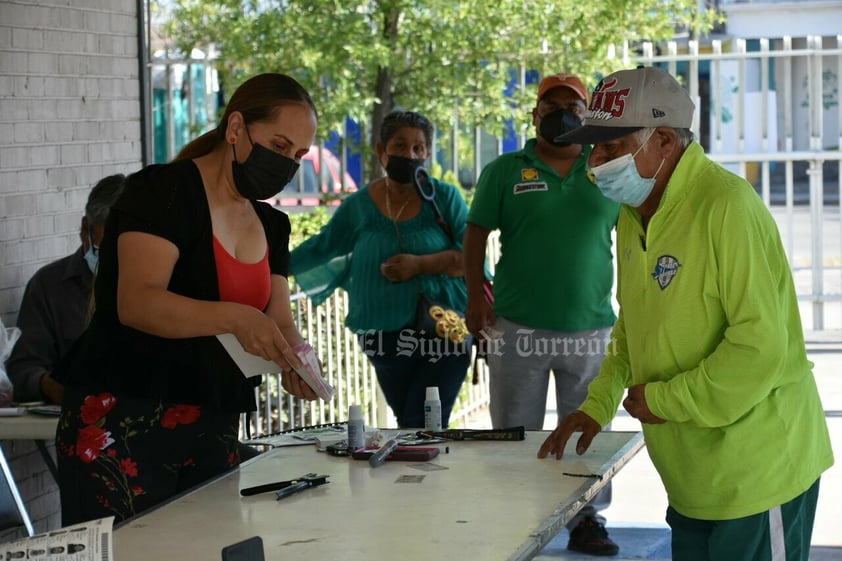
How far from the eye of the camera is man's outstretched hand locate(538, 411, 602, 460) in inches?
141

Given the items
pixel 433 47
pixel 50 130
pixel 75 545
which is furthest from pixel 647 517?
pixel 433 47

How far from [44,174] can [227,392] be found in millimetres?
2534

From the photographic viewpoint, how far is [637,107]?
130 inches

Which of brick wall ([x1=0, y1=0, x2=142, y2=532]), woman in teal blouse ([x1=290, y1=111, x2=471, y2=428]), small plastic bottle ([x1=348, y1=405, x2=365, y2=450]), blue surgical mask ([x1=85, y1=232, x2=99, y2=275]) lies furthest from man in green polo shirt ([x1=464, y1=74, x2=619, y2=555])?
brick wall ([x1=0, y1=0, x2=142, y2=532])

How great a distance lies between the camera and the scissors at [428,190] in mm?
5602

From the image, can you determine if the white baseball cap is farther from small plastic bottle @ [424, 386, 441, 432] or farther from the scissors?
the scissors

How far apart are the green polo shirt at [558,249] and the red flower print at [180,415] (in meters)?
2.22

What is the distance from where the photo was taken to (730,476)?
10.3ft

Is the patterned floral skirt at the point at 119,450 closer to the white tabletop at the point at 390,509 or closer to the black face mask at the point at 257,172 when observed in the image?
the white tabletop at the point at 390,509

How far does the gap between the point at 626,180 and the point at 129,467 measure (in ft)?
4.73

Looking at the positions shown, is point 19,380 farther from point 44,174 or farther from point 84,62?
point 84,62

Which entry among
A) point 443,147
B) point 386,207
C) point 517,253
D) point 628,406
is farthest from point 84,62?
point 443,147

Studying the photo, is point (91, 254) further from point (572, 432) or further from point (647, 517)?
point (647, 517)

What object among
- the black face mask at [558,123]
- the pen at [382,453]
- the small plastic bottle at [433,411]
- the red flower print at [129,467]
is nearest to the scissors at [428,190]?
the black face mask at [558,123]
